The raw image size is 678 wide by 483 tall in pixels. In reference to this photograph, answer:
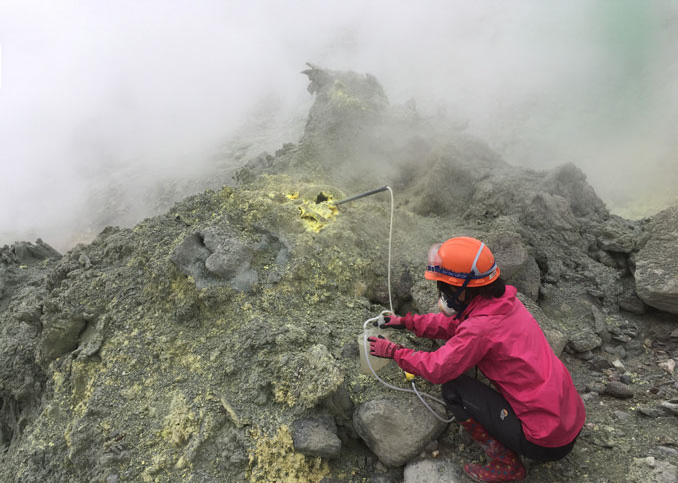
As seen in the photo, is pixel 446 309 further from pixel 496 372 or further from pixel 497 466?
pixel 497 466

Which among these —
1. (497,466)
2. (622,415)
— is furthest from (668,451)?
(497,466)

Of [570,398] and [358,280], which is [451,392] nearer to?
[570,398]

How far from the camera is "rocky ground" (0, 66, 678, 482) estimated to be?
2213 millimetres

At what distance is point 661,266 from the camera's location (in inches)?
125

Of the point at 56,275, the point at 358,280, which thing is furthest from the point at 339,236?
the point at 56,275

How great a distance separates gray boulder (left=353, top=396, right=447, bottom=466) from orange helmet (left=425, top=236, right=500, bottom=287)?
0.72 m

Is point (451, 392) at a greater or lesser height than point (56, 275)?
lesser

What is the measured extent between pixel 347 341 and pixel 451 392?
2.51 ft

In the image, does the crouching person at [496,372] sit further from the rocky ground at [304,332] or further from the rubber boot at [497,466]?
the rocky ground at [304,332]

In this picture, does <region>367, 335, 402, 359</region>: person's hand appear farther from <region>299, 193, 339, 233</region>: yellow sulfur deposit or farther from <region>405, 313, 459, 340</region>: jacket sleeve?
<region>299, 193, 339, 233</region>: yellow sulfur deposit

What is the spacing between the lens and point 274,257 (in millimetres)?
3271

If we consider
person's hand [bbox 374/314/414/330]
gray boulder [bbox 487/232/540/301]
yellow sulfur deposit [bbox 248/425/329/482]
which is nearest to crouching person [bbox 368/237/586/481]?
person's hand [bbox 374/314/414/330]

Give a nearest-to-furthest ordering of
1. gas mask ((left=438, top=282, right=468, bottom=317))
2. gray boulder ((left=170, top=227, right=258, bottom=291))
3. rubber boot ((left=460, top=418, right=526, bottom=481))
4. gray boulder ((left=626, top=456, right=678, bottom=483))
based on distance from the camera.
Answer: gray boulder ((left=626, top=456, right=678, bottom=483)) → rubber boot ((left=460, top=418, right=526, bottom=481)) → gas mask ((left=438, top=282, right=468, bottom=317)) → gray boulder ((left=170, top=227, right=258, bottom=291))

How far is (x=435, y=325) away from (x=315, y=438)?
0.89 meters
